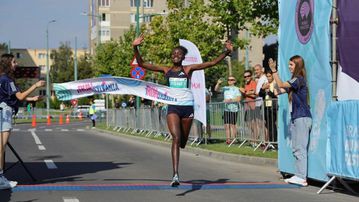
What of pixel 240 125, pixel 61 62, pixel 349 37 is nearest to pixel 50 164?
pixel 240 125

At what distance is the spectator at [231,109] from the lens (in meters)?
18.0

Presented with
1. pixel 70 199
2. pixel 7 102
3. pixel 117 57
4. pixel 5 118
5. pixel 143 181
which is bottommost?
pixel 143 181

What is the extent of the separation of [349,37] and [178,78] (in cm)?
260

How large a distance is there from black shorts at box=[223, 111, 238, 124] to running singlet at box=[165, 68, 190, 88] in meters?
8.33

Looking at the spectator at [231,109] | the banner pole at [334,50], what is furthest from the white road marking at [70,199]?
the spectator at [231,109]

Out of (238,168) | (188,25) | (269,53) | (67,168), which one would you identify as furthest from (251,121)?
(269,53)

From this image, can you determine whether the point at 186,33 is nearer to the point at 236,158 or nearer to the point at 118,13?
the point at 236,158

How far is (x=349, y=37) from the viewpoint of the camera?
9.51 meters

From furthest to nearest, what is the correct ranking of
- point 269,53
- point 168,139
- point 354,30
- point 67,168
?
point 269,53
point 168,139
point 67,168
point 354,30

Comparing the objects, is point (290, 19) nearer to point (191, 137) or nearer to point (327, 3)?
point (327, 3)

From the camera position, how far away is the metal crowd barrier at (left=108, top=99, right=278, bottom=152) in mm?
15922

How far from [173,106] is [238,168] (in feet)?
14.6

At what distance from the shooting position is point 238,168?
13617 mm

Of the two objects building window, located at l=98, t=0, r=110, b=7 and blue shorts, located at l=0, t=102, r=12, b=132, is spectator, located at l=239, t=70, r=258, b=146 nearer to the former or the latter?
blue shorts, located at l=0, t=102, r=12, b=132
